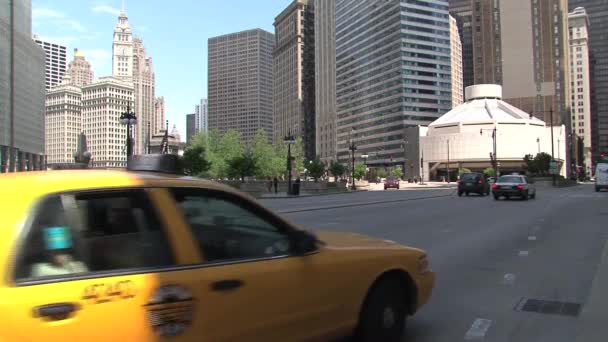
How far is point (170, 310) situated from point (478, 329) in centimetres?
344

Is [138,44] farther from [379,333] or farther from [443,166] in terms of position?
[379,333]

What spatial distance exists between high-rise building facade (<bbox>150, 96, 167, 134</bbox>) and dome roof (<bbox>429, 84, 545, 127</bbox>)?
269 feet

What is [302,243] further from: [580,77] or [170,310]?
[580,77]

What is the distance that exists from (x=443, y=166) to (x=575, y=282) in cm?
14823

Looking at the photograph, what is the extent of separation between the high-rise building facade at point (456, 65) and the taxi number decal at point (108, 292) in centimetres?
18955

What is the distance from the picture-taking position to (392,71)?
172m

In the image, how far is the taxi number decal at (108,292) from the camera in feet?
8.76

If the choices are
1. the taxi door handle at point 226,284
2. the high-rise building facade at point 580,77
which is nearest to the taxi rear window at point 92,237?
the taxi door handle at point 226,284

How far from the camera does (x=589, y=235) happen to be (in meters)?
12.7

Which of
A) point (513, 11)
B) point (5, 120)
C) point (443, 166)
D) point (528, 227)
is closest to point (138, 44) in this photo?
point (5, 120)

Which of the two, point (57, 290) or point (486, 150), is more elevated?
point (486, 150)

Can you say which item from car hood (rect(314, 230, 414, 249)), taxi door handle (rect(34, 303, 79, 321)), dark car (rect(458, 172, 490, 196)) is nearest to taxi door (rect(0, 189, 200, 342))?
taxi door handle (rect(34, 303, 79, 321))

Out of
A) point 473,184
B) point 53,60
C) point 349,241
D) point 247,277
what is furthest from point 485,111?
point 247,277

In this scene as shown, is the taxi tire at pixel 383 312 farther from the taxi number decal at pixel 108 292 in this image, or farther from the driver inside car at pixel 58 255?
the driver inside car at pixel 58 255
